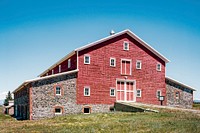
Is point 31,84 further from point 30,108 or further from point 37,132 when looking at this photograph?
point 37,132

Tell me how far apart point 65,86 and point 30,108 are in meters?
4.81

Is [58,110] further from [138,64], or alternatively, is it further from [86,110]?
[138,64]

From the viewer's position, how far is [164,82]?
39094 mm

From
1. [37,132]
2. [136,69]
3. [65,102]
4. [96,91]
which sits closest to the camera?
[37,132]

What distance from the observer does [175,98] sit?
3984 cm

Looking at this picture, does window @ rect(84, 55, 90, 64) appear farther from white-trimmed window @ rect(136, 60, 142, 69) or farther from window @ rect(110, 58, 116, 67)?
white-trimmed window @ rect(136, 60, 142, 69)

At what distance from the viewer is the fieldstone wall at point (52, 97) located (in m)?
29.1

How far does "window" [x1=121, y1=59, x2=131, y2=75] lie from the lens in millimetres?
35834

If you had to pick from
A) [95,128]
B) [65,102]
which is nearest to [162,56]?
[65,102]

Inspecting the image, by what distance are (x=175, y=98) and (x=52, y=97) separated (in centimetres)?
1929

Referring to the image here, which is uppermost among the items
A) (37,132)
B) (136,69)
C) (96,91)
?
(136,69)

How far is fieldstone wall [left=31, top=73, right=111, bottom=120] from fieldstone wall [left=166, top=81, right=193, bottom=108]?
511 inches

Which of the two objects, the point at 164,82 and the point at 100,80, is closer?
the point at 100,80

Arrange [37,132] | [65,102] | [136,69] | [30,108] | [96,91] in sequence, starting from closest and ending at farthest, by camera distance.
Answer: [37,132] → [30,108] → [65,102] → [96,91] → [136,69]
